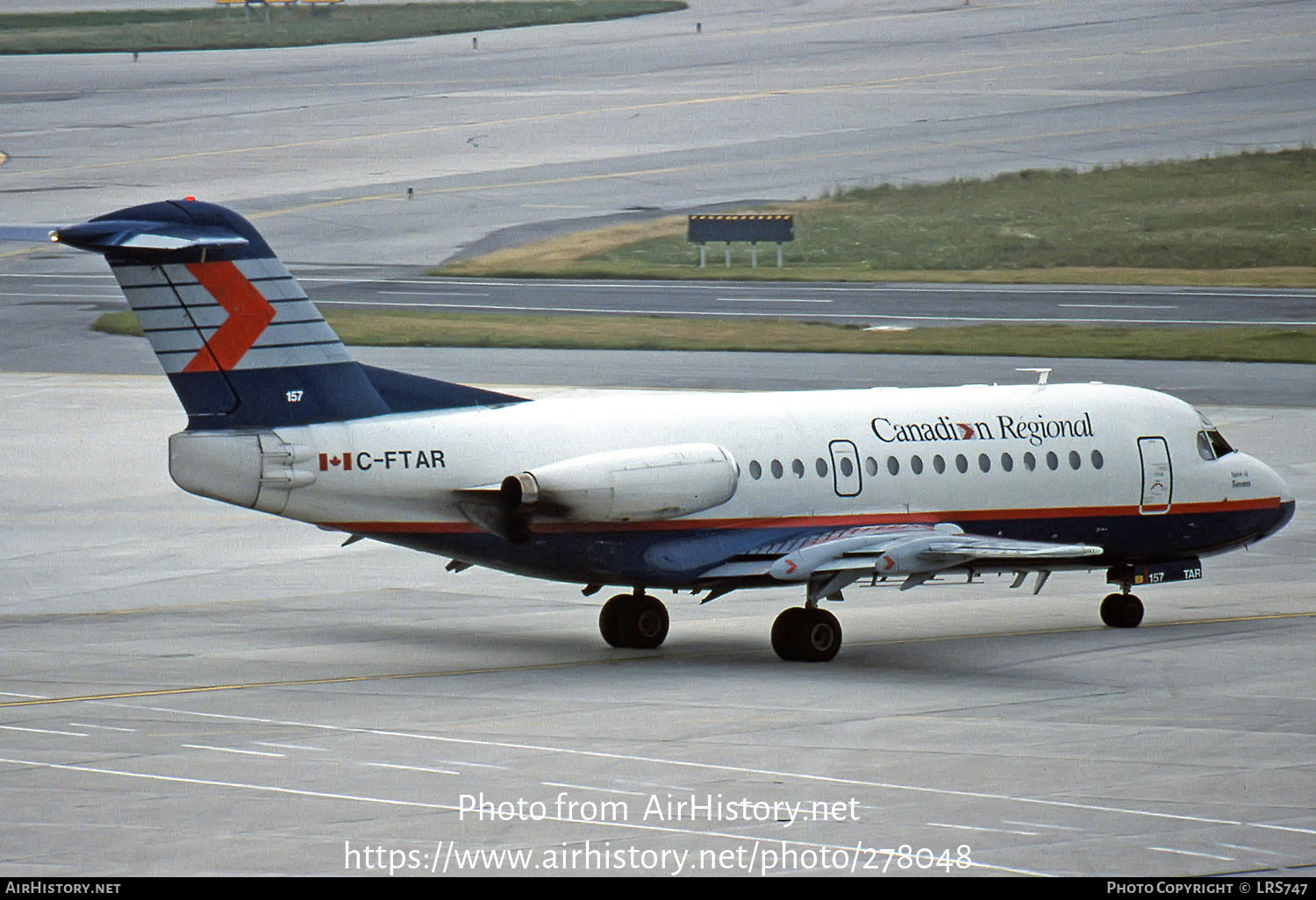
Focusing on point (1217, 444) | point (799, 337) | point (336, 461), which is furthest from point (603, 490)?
point (799, 337)

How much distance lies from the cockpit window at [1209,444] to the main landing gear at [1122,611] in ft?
8.71

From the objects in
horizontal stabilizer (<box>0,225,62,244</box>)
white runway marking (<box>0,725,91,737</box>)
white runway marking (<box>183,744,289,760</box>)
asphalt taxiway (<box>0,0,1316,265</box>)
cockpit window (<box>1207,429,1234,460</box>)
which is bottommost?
white runway marking (<box>183,744,289,760</box>)

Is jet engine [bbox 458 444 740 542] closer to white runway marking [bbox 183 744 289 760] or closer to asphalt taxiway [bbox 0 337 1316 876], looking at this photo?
asphalt taxiway [bbox 0 337 1316 876]

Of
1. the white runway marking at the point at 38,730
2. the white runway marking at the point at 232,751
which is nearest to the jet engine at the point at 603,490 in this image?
the white runway marking at the point at 232,751

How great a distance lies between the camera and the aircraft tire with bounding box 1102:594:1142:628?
29.6 meters

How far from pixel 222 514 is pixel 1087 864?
26.1 m

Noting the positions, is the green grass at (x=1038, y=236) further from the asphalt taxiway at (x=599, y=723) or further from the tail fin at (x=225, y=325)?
the tail fin at (x=225, y=325)

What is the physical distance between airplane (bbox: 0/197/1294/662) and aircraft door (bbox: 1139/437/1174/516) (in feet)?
1.55

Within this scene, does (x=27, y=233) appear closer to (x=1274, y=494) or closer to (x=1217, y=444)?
(x=1217, y=444)

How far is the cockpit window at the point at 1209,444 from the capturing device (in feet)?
101

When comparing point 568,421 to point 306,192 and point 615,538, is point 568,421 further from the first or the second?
point 306,192

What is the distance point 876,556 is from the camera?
26.1 m

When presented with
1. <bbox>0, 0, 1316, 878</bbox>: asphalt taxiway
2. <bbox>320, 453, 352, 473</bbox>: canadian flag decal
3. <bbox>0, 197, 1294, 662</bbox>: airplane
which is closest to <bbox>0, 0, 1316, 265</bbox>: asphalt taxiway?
<bbox>0, 0, 1316, 878</bbox>: asphalt taxiway

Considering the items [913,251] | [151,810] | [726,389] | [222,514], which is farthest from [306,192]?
[151,810]
